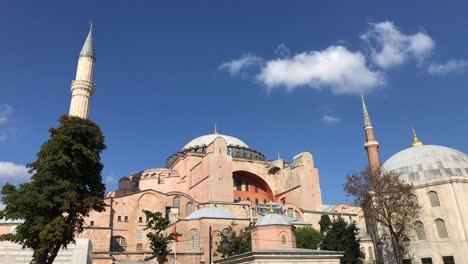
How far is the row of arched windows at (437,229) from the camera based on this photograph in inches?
1013

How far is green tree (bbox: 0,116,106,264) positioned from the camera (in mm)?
14008

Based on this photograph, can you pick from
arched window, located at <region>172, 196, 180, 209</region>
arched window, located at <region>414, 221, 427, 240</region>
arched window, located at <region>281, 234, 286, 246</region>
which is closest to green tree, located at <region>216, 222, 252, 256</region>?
arched window, located at <region>281, 234, 286, 246</region>

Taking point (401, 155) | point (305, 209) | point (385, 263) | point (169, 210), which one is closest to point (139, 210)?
point (169, 210)

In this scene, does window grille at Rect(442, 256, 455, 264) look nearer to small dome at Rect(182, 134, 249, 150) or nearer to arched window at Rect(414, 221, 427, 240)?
arched window at Rect(414, 221, 427, 240)

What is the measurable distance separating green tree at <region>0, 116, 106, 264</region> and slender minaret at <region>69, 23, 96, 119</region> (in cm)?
1419

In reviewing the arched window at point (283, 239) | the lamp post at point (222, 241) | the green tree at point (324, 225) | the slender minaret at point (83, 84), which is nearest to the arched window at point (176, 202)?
the lamp post at point (222, 241)

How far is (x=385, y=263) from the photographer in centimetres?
2730

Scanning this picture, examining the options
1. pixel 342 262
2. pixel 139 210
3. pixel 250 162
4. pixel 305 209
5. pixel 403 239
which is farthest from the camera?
pixel 250 162

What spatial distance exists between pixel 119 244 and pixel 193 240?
6569 mm

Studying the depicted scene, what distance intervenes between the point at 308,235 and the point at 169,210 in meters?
11.0

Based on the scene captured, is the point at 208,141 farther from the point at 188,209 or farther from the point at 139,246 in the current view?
the point at 139,246

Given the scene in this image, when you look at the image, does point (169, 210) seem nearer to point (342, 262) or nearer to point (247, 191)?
point (247, 191)

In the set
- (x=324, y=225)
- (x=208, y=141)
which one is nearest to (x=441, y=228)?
(x=324, y=225)

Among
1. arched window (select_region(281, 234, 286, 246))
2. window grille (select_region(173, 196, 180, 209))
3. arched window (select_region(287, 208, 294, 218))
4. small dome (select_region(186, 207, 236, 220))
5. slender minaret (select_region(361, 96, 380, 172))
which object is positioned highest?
slender minaret (select_region(361, 96, 380, 172))
